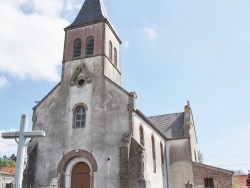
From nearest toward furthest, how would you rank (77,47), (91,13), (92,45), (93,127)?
(93,127), (92,45), (77,47), (91,13)

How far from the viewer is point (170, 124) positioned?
31531 mm

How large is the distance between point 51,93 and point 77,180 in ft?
22.3

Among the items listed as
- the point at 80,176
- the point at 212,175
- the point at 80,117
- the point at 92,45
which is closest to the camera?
the point at 80,176

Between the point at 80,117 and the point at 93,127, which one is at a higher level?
the point at 80,117

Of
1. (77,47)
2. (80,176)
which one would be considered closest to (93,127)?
(80,176)

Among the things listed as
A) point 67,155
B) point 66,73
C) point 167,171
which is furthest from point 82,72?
point 167,171

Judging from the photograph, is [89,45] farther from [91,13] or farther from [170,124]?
[170,124]

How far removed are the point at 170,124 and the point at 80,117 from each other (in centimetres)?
1402

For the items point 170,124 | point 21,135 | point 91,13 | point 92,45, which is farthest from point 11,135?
point 170,124

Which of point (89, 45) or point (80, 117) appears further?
point (89, 45)

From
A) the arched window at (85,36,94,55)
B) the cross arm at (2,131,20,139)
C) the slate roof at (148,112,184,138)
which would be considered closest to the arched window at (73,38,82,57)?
the arched window at (85,36,94,55)

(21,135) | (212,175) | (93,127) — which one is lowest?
(212,175)

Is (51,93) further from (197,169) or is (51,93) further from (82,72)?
(197,169)

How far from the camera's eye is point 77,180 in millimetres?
19125
